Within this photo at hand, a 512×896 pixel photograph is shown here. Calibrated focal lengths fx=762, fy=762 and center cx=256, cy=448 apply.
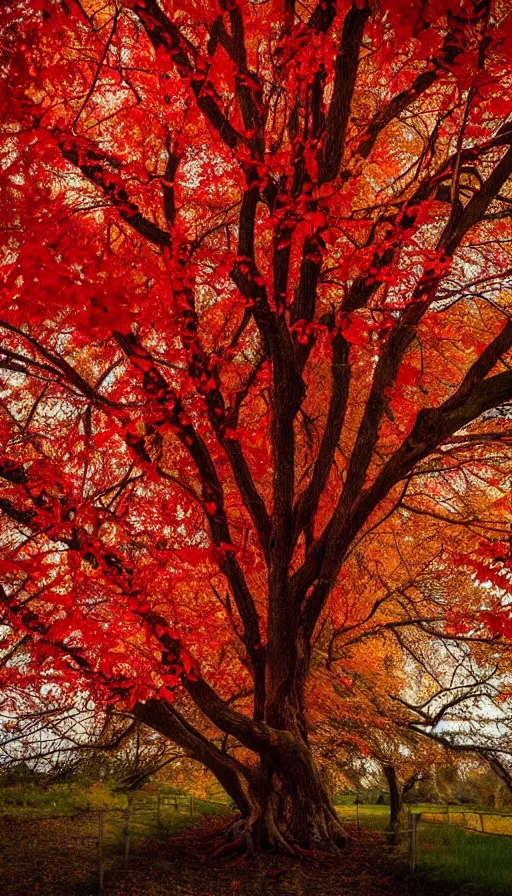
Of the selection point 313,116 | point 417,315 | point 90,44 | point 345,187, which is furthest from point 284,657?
point 90,44

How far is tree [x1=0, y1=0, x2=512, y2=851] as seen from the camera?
650 cm

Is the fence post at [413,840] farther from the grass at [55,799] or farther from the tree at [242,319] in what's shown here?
the grass at [55,799]

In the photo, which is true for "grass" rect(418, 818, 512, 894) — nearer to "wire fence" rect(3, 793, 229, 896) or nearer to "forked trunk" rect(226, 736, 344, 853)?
"forked trunk" rect(226, 736, 344, 853)

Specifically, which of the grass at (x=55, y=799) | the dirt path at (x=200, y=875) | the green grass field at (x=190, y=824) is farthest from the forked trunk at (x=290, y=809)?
the grass at (x=55, y=799)

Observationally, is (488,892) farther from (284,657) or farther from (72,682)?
(72,682)

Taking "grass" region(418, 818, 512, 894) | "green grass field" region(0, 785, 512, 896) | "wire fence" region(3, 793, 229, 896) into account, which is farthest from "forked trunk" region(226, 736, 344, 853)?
"wire fence" region(3, 793, 229, 896)

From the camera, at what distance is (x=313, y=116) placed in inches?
262

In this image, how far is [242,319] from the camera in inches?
337

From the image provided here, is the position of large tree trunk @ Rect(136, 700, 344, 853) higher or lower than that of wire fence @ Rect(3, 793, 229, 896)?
higher

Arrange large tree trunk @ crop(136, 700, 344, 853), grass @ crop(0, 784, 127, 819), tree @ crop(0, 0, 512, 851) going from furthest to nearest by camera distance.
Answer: grass @ crop(0, 784, 127, 819), large tree trunk @ crop(136, 700, 344, 853), tree @ crop(0, 0, 512, 851)

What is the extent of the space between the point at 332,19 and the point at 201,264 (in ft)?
11.4

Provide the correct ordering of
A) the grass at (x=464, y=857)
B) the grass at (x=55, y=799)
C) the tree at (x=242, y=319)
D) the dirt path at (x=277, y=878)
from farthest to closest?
the grass at (x=55, y=799)
the dirt path at (x=277, y=878)
the grass at (x=464, y=857)
the tree at (x=242, y=319)

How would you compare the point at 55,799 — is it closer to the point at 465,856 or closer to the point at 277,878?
the point at 277,878

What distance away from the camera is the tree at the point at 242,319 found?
21.3 feet
